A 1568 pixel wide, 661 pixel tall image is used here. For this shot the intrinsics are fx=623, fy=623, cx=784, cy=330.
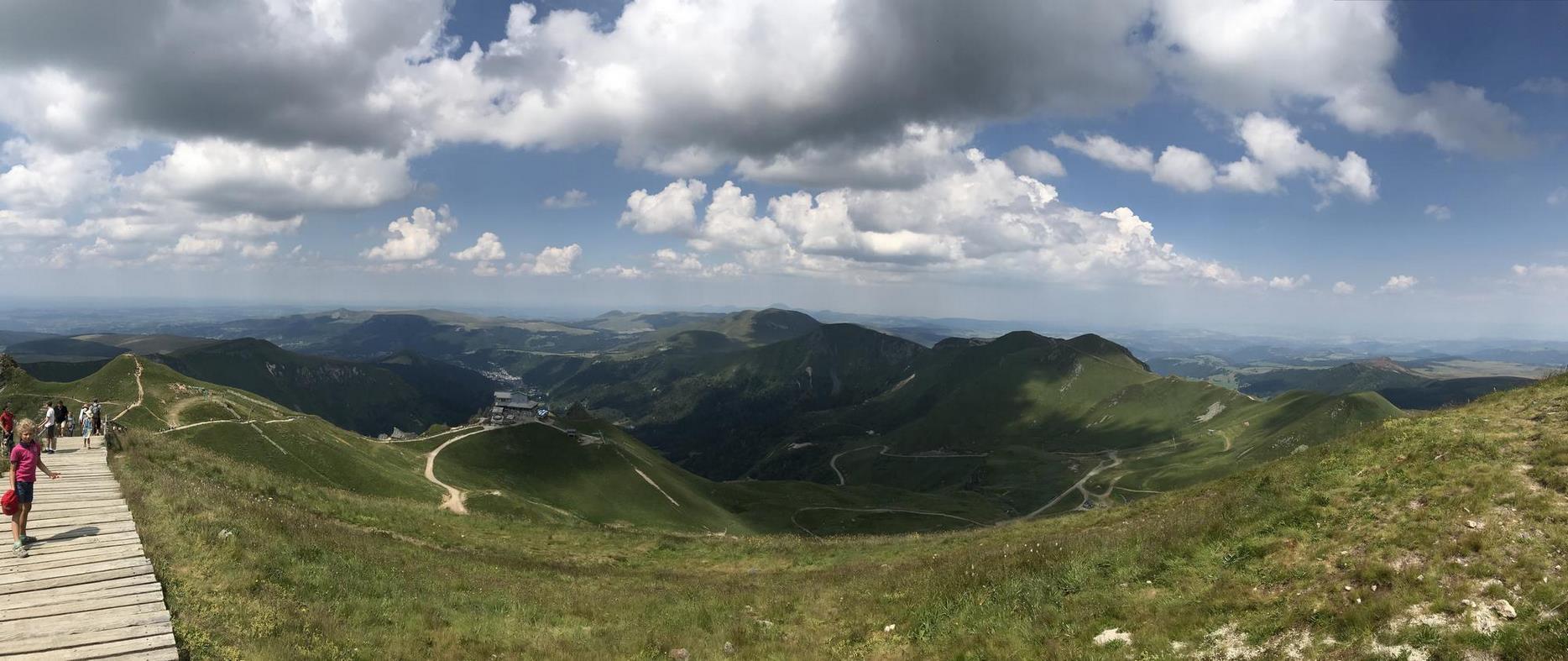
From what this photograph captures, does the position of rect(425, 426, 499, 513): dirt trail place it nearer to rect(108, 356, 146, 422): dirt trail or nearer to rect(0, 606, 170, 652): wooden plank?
rect(108, 356, 146, 422): dirt trail

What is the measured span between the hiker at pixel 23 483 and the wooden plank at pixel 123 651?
8209 mm

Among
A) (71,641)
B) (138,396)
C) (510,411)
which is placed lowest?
(510,411)

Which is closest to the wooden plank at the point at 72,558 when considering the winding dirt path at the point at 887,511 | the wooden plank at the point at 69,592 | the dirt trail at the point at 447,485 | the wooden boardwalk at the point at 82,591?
the wooden boardwalk at the point at 82,591

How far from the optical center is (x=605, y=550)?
39.9m

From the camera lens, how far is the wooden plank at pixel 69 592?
12781mm

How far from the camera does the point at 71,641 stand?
36.9 ft

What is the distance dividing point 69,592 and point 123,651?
13.7ft

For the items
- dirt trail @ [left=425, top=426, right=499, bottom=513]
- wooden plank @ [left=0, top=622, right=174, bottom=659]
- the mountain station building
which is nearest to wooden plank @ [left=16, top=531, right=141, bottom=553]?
wooden plank @ [left=0, top=622, right=174, bottom=659]

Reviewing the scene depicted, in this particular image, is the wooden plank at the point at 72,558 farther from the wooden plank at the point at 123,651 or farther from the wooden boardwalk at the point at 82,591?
the wooden plank at the point at 123,651

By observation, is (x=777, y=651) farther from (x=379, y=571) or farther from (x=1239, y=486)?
(x=1239, y=486)

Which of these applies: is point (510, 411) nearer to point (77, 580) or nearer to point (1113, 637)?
point (77, 580)

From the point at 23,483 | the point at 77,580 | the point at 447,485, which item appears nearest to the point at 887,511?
the point at 447,485

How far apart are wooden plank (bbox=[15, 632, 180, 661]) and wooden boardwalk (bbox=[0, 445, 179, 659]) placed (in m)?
0.01

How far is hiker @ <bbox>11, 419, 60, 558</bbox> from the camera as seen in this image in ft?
52.5
